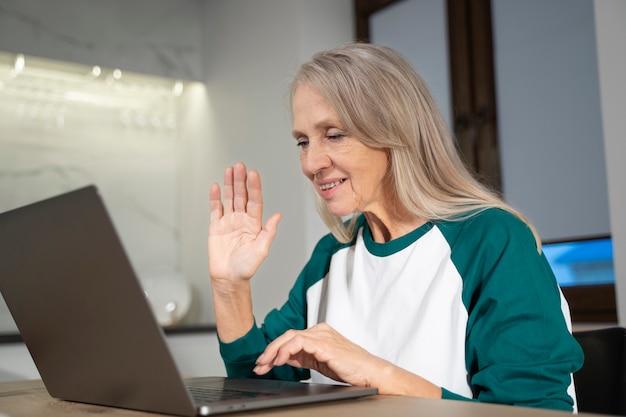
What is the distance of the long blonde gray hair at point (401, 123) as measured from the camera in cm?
132

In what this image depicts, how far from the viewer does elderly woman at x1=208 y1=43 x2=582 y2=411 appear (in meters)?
1.08

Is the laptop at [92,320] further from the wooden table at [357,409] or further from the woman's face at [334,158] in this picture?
the woman's face at [334,158]

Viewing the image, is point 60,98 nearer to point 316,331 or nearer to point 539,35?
point 539,35

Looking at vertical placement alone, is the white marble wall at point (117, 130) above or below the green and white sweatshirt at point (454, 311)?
above

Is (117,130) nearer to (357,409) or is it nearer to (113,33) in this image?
(113,33)

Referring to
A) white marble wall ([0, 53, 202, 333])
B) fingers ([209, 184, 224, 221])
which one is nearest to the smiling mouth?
fingers ([209, 184, 224, 221])

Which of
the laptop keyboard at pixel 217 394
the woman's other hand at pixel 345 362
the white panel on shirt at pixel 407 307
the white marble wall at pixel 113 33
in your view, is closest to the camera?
the laptop keyboard at pixel 217 394

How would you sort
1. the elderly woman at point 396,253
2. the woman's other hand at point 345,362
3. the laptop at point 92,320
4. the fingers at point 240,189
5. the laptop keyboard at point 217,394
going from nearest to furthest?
the laptop at point 92,320
the laptop keyboard at point 217,394
the woman's other hand at point 345,362
the elderly woman at point 396,253
the fingers at point 240,189

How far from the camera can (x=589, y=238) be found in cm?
232

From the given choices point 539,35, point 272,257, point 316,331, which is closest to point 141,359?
point 316,331

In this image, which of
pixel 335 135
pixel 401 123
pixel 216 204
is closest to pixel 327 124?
pixel 335 135

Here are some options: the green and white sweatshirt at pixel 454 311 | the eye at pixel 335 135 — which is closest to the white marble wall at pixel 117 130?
the green and white sweatshirt at pixel 454 311

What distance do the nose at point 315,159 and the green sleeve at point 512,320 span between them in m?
0.28

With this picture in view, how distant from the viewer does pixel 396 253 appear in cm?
133
